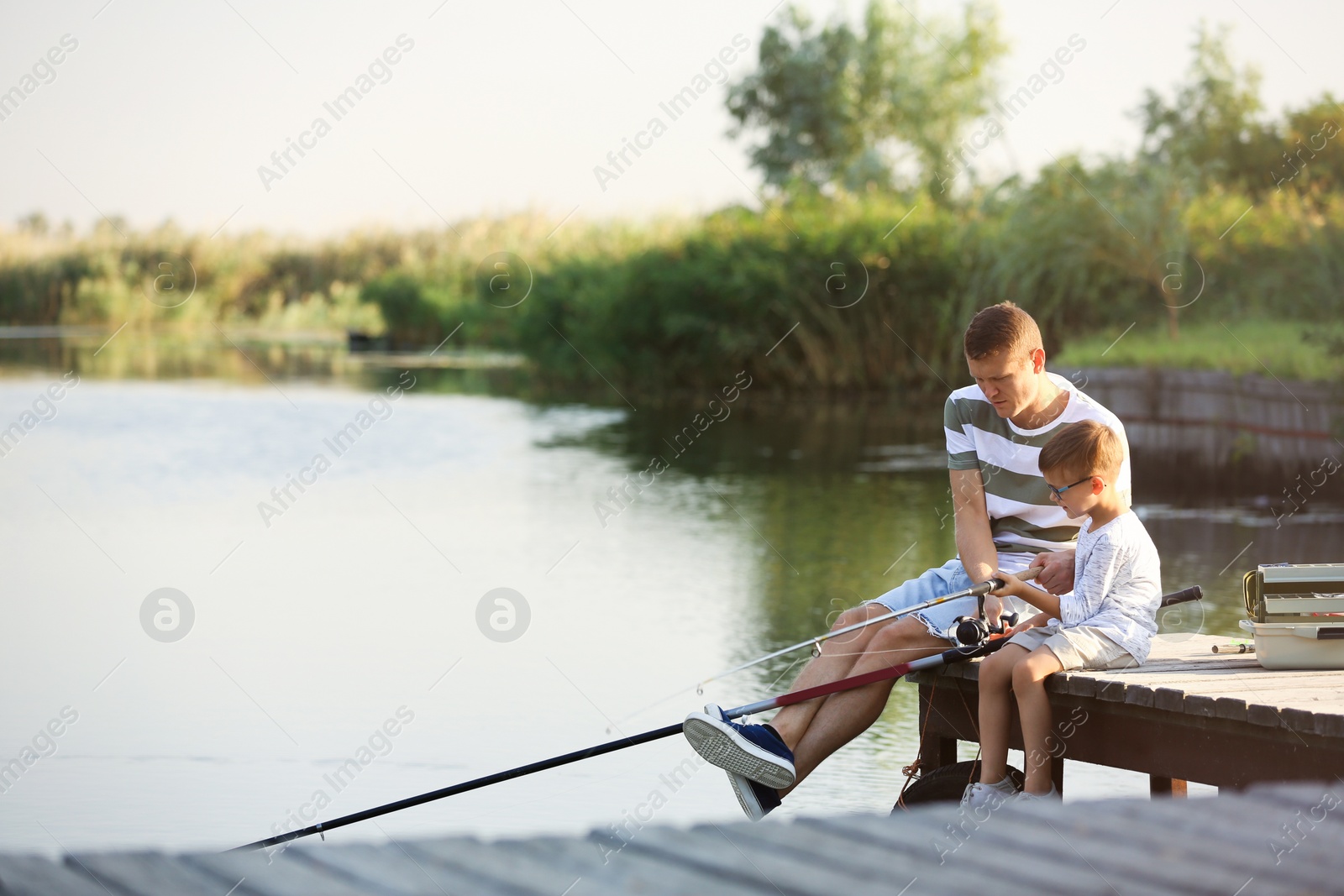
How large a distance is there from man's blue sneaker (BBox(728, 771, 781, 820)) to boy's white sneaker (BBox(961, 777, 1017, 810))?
1.31ft

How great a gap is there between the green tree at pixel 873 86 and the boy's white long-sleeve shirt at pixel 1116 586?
2660 centimetres

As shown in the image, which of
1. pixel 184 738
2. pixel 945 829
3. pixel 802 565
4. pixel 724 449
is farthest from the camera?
pixel 724 449

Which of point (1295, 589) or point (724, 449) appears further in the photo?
point (724, 449)

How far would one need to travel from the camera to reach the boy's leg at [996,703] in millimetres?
3168

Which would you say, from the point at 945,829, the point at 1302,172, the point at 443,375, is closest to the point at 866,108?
the point at 443,375

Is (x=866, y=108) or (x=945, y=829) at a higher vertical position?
(x=866, y=108)

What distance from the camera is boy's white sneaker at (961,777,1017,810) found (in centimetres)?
306

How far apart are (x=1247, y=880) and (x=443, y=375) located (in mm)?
22982

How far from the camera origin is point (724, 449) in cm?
1312

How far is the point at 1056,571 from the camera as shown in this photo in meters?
3.45

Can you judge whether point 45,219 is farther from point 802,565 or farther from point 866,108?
point 802,565

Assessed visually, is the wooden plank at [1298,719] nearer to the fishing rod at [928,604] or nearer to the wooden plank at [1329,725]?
the wooden plank at [1329,725]

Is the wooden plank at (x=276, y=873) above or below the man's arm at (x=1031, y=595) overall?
above

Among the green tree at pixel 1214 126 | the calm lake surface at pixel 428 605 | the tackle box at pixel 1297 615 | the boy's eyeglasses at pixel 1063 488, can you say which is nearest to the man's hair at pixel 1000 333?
the boy's eyeglasses at pixel 1063 488
